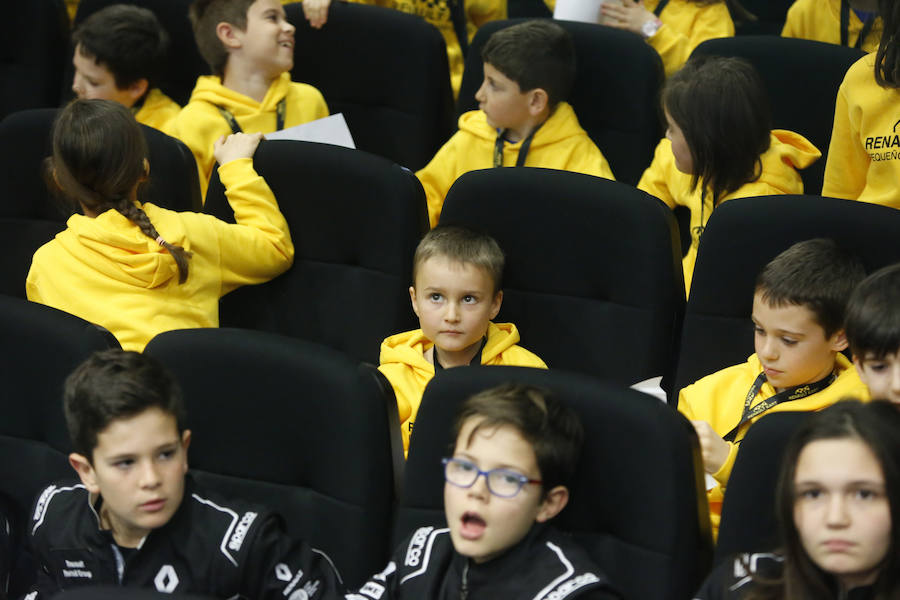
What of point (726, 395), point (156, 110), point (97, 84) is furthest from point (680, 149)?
point (97, 84)

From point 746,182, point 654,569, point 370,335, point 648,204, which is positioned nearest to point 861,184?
point 746,182

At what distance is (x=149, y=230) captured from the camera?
2.71 meters

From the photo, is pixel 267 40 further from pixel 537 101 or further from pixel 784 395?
pixel 784 395

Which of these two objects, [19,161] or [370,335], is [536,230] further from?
[19,161]

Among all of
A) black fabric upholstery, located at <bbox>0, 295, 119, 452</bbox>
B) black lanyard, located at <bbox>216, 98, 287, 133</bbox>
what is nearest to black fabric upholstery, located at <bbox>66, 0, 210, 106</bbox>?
black lanyard, located at <bbox>216, 98, 287, 133</bbox>

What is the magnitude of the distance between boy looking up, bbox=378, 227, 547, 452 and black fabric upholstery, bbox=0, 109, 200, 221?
674mm

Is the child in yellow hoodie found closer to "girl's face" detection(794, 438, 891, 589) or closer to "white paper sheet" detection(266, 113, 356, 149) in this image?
"white paper sheet" detection(266, 113, 356, 149)

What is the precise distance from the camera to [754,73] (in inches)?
121

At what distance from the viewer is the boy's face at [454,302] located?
2.56m

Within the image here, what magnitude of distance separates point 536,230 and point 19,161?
132cm

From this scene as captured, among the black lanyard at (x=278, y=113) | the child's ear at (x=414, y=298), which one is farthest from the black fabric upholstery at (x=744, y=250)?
the black lanyard at (x=278, y=113)

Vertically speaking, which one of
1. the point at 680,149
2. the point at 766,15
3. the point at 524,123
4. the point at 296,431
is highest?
the point at 766,15

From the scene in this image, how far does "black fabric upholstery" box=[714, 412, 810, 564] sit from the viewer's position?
1878 mm

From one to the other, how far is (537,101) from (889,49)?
105 centimetres
